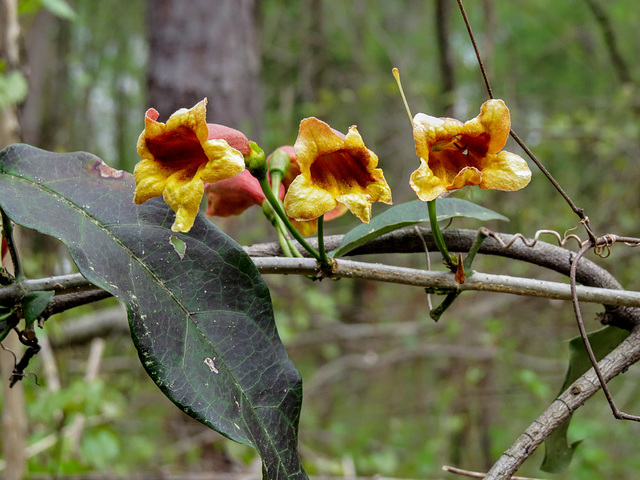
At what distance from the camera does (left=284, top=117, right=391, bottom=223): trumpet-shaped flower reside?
455 millimetres

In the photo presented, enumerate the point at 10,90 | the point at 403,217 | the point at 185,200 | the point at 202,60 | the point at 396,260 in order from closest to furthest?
the point at 185,200
the point at 403,217
the point at 10,90
the point at 202,60
the point at 396,260

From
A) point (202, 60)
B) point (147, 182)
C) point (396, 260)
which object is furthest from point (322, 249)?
point (396, 260)

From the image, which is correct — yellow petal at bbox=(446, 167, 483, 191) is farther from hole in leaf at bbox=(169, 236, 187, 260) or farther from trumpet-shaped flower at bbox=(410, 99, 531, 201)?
hole in leaf at bbox=(169, 236, 187, 260)

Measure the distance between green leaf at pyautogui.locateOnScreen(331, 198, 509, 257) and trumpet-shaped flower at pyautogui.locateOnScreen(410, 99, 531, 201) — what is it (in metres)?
0.07

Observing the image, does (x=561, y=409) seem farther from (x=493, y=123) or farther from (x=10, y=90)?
(x=10, y=90)

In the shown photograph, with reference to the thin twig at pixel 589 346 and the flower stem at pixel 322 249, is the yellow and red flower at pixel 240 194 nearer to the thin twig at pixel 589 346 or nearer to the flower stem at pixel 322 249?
the flower stem at pixel 322 249

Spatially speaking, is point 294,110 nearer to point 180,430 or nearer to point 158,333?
point 180,430

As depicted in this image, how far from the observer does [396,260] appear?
3.51 meters

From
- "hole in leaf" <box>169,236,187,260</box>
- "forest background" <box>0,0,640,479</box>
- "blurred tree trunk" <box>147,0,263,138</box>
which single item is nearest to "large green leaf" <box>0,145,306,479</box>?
"hole in leaf" <box>169,236,187,260</box>

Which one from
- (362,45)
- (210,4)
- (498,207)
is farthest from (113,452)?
(362,45)

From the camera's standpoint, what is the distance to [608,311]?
574 millimetres

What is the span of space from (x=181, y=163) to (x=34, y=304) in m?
0.17

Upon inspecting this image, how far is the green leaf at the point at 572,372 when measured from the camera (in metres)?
0.59

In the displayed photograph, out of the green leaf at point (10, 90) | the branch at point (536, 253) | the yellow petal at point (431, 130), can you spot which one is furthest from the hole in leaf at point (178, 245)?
the green leaf at point (10, 90)
